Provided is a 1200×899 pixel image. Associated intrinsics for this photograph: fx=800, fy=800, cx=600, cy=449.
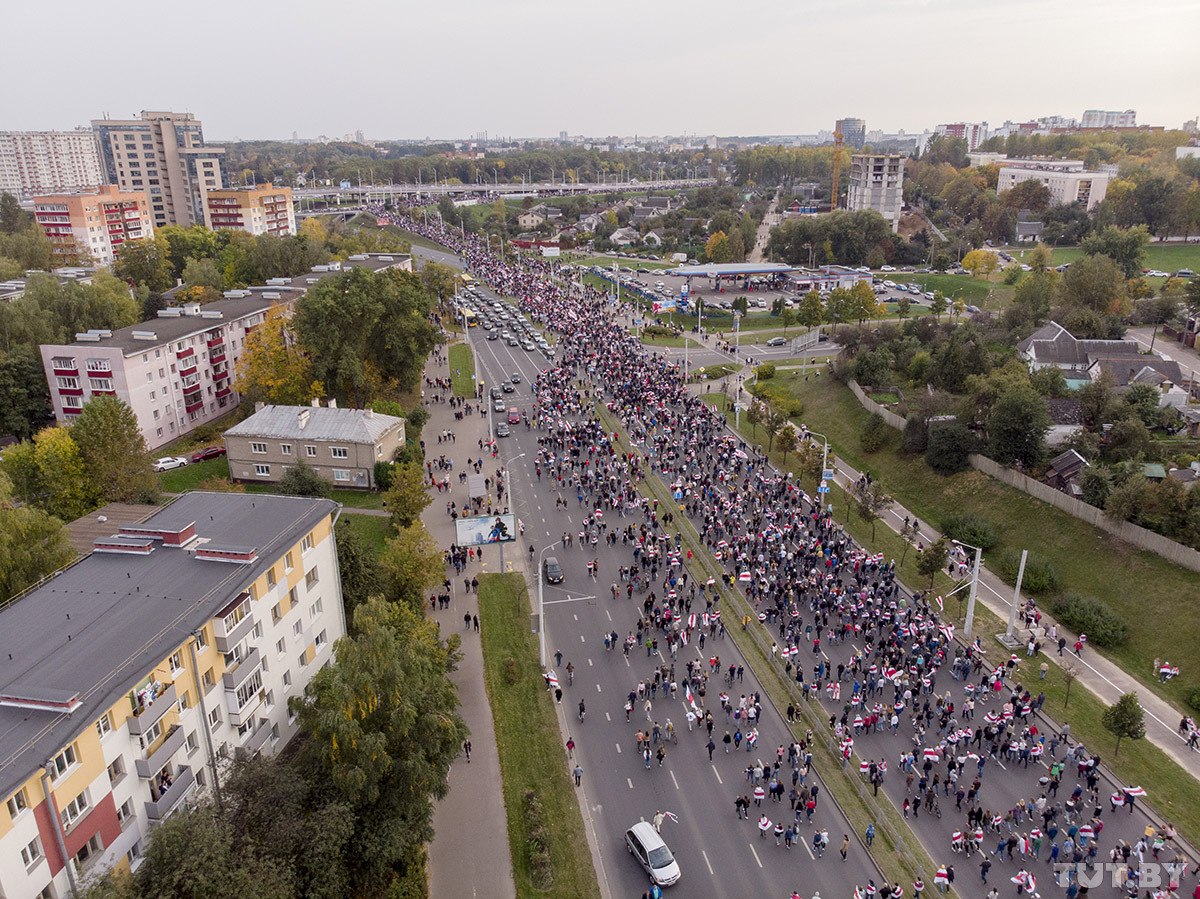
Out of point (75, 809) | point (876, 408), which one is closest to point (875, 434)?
point (876, 408)

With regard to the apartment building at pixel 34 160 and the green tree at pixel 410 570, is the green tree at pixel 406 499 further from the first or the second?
the apartment building at pixel 34 160

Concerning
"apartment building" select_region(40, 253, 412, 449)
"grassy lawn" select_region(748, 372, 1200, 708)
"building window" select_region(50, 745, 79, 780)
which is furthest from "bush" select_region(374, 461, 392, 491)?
"building window" select_region(50, 745, 79, 780)

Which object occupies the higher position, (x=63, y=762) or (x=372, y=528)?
(x=63, y=762)

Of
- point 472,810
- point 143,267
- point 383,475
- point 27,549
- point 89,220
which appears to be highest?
point 89,220

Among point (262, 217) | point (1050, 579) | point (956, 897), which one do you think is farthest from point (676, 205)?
point (956, 897)

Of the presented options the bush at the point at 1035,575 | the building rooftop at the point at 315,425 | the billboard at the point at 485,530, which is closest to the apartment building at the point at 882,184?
the bush at the point at 1035,575

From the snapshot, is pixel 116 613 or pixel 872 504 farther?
pixel 872 504

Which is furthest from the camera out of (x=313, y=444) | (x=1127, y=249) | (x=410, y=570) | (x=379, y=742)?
(x=1127, y=249)

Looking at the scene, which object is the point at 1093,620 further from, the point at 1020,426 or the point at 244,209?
the point at 244,209

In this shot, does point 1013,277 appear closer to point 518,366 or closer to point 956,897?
point 518,366
